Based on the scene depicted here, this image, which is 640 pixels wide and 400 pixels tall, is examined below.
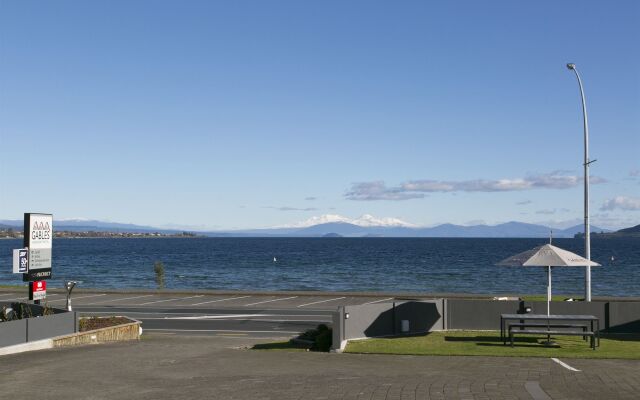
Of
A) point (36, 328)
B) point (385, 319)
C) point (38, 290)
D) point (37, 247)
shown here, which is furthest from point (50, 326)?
point (385, 319)

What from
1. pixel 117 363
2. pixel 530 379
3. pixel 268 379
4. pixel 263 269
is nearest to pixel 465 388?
pixel 530 379

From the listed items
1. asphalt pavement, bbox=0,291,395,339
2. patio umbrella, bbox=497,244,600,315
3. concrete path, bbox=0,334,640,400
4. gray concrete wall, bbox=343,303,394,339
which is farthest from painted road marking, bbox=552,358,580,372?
asphalt pavement, bbox=0,291,395,339

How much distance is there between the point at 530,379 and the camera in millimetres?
13469

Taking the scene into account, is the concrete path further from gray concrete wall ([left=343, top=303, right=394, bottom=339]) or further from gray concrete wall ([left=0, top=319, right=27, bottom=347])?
gray concrete wall ([left=343, top=303, right=394, bottom=339])

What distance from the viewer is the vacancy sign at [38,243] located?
939 inches

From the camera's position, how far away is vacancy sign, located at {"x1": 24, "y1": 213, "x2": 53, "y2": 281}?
78.3ft

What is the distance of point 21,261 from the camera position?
23531 millimetres

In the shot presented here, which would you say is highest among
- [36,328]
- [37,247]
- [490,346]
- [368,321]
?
[37,247]

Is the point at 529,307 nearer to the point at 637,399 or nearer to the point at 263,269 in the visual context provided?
the point at 637,399

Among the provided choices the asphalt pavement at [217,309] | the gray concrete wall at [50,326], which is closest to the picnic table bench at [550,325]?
the asphalt pavement at [217,309]

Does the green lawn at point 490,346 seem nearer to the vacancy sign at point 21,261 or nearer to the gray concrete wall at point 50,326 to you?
the gray concrete wall at point 50,326

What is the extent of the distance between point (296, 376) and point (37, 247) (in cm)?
1358

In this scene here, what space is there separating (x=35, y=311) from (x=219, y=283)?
5403cm

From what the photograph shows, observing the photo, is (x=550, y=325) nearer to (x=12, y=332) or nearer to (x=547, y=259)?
(x=547, y=259)
